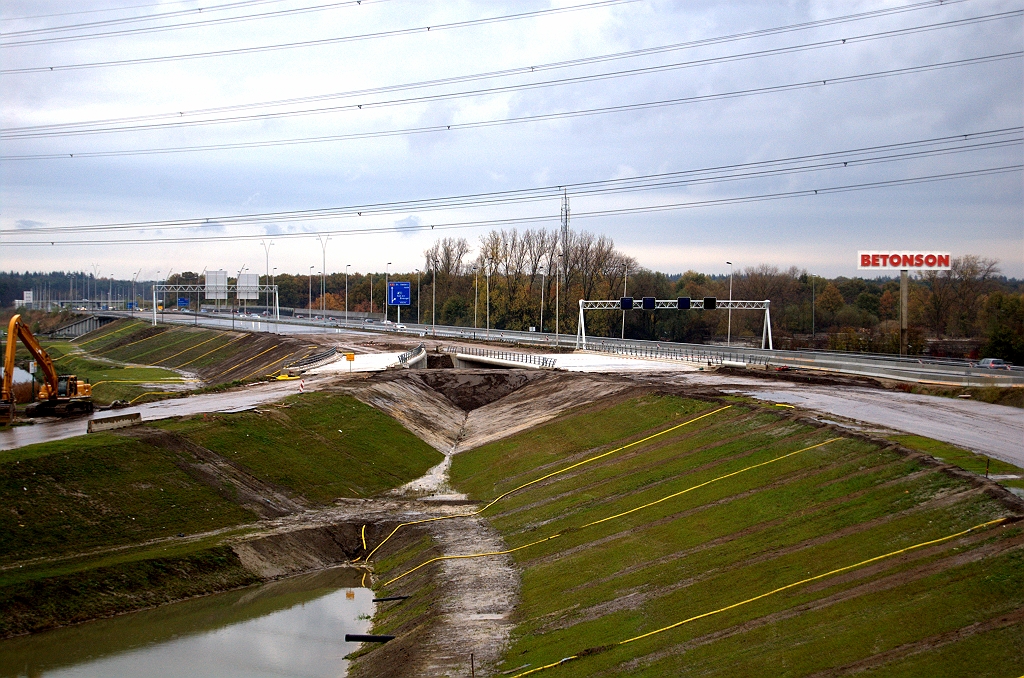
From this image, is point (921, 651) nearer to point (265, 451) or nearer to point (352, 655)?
point (352, 655)

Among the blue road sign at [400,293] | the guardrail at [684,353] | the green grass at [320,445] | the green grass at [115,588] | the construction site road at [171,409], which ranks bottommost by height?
the green grass at [115,588]

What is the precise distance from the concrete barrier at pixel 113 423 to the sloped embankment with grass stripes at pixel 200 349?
30.0 metres

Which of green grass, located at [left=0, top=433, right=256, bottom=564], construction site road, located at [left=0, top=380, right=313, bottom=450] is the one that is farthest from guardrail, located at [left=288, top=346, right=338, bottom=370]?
green grass, located at [left=0, top=433, right=256, bottom=564]

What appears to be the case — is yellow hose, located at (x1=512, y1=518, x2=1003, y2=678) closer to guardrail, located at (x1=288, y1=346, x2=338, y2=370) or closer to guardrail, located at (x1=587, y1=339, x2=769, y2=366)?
guardrail, located at (x1=587, y1=339, x2=769, y2=366)

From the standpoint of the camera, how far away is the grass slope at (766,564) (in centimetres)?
1823

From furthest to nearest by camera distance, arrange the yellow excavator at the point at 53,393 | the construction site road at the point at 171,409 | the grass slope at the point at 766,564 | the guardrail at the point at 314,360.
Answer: the guardrail at the point at 314,360, the yellow excavator at the point at 53,393, the construction site road at the point at 171,409, the grass slope at the point at 766,564

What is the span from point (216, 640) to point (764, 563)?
18.7 m

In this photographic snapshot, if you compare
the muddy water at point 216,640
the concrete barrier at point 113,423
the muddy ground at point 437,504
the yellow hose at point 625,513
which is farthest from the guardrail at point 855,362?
the concrete barrier at point 113,423

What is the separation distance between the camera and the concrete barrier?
4294 centimetres

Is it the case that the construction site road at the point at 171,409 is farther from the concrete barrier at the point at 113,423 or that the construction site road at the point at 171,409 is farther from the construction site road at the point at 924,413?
the construction site road at the point at 924,413

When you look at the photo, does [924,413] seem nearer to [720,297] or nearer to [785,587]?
[785,587]

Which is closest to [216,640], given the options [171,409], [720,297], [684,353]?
[171,409]

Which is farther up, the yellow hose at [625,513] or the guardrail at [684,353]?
the guardrail at [684,353]

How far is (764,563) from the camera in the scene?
24562 millimetres
